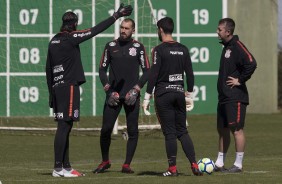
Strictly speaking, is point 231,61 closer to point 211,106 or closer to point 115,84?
point 115,84

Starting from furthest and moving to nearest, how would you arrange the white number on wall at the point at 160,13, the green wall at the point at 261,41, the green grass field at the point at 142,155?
the green wall at the point at 261,41, the white number on wall at the point at 160,13, the green grass field at the point at 142,155

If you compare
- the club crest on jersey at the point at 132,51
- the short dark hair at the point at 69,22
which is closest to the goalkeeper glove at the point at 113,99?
the club crest on jersey at the point at 132,51

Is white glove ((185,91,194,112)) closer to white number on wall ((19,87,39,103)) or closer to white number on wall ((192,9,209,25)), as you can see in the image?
white number on wall ((19,87,39,103))

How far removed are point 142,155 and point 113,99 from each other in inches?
157

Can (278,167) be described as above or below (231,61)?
below

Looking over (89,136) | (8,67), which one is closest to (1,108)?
(8,67)

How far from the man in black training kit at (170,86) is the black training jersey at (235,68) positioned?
2.77ft

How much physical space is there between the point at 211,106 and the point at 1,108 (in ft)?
19.1

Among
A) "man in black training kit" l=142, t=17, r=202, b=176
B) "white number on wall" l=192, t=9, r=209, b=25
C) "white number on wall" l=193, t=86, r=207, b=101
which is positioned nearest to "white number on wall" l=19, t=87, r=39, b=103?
"white number on wall" l=193, t=86, r=207, b=101

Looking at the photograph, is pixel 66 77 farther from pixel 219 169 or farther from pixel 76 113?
pixel 219 169

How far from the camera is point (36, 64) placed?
27547 millimetres

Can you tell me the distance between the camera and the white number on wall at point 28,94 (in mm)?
27391

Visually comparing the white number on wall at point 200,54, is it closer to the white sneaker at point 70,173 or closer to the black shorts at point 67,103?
the black shorts at point 67,103

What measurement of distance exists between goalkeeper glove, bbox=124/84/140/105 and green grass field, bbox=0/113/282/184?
951 millimetres
